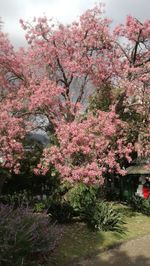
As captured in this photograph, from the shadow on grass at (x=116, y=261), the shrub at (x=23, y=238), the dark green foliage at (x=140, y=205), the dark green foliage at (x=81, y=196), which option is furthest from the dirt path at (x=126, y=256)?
the dark green foliage at (x=140, y=205)

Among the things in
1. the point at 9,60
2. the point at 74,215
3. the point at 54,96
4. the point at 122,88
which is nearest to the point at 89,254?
the point at 74,215

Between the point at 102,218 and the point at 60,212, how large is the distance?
164 cm

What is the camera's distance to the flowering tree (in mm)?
15688

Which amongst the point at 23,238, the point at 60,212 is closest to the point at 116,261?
the point at 23,238

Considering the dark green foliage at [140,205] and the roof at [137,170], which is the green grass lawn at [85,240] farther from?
the roof at [137,170]

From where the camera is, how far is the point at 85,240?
44.2 feet

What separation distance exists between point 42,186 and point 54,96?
7393mm

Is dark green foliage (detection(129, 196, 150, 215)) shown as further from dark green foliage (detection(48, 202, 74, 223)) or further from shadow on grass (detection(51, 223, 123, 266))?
shadow on grass (detection(51, 223, 123, 266))

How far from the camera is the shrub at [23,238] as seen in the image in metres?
8.53

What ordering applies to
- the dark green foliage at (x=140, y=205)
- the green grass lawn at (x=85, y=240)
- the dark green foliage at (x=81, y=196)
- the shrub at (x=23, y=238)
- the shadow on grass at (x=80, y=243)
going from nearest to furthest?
the shrub at (x=23, y=238), the shadow on grass at (x=80, y=243), the green grass lawn at (x=85, y=240), the dark green foliage at (x=81, y=196), the dark green foliage at (x=140, y=205)

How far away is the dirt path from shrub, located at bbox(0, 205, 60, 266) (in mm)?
1953

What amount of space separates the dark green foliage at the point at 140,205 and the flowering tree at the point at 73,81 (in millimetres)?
3159

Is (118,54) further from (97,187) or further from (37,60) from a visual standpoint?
(97,187)

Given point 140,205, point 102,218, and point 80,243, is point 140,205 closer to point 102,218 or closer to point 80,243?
point 102,218
